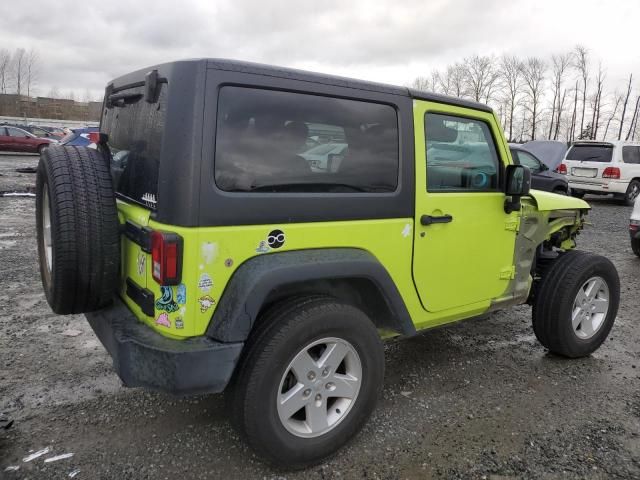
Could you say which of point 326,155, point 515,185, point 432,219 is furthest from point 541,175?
point 326,155

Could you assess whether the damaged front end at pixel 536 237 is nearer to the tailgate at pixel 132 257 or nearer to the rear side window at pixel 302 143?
A: the rear side window at pixel 302 143

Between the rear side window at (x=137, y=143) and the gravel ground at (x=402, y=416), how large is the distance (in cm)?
134

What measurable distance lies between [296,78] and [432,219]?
113 cm

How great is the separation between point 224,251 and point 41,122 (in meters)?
56.3

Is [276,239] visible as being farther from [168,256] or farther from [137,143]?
[137,143]

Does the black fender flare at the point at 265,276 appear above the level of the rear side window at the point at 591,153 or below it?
below

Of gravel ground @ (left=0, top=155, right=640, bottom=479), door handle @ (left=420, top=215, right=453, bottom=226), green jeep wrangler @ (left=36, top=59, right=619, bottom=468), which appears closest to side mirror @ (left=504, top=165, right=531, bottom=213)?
green jeep wrangler @ (left=36, top=59, right=619, bottom=468)

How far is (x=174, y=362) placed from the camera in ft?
6.97

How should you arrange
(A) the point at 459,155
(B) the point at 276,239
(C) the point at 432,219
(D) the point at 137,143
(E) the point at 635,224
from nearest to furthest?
(B) the point at 276,239
(D) the point at 137,143
(C) the point at 432,219
(A) the point at 459,155
(E) the point at 635,224

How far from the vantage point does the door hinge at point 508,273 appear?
11.2ft

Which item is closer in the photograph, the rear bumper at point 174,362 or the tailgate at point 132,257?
the rear bumper at point 174,362

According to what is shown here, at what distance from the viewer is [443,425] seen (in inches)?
116

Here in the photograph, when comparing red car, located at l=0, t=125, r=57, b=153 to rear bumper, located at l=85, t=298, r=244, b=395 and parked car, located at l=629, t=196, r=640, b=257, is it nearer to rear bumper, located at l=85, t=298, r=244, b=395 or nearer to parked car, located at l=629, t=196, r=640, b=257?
parked car, located at l=629, t=196, r=640, b=257

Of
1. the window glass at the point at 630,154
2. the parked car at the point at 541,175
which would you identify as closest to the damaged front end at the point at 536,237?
the parked car at the point at 541,175
